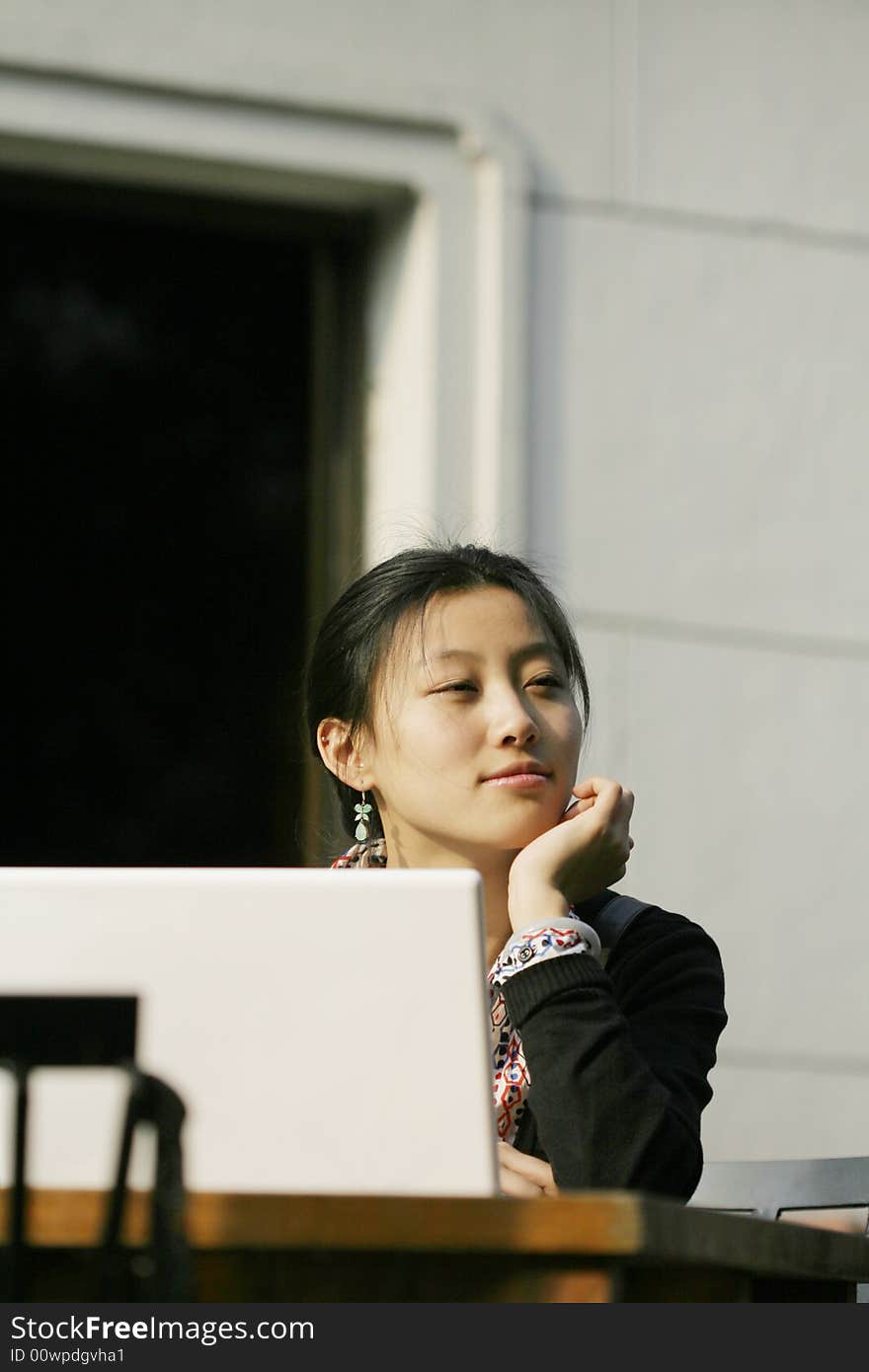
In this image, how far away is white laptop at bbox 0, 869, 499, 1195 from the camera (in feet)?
4.52

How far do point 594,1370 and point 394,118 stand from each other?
10.8ft

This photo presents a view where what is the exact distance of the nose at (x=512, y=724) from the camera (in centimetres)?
224

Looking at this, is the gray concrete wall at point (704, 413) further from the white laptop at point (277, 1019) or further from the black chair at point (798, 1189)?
the white laptop at point (277, 1019)

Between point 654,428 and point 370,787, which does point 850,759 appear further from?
point 370,787

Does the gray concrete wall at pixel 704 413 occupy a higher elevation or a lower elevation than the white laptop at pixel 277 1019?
higher

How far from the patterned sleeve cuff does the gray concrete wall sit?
6.54 ft

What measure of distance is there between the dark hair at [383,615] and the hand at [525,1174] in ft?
2.31

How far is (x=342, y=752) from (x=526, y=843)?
15.8 inches

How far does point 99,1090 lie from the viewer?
4.52 feet

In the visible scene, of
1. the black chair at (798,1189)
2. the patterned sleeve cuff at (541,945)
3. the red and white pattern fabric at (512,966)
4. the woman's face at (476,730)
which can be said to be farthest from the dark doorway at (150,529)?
the patterned sleeve cuff at (541,945)

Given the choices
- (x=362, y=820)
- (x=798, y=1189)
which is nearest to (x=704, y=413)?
(x=362, y=820)

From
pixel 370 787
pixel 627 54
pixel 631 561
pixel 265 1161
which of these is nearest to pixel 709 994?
pixel 370 787

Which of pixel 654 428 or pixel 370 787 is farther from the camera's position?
pixel 654 428

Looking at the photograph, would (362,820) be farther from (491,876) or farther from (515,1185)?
Result: (515,1185)
